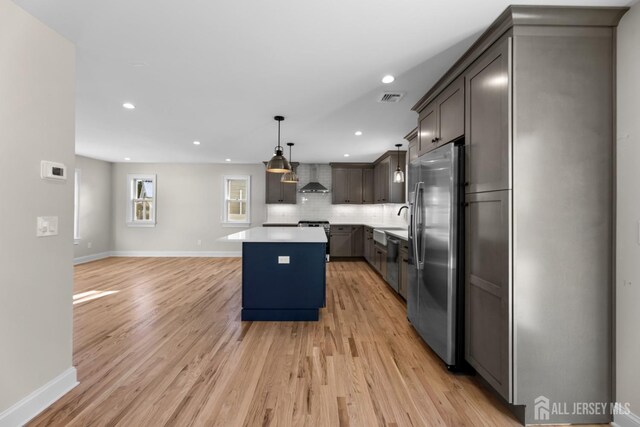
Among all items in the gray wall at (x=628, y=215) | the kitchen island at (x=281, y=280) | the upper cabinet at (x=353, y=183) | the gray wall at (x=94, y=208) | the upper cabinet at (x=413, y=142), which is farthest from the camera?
the upper cabinet at (x=353, y=183)

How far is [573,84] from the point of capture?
1758 mm

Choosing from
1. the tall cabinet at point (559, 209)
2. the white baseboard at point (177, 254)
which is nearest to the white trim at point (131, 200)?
the white baseboard at point (177, 254)

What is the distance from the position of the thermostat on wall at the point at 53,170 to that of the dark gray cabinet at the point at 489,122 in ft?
9.37

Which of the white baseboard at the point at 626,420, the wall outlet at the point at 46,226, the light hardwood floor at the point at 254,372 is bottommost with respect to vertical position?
the light hardwood floor at the point at 254,372

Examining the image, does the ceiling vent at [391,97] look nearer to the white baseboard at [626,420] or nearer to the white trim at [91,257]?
the white baseboard at [626,420]

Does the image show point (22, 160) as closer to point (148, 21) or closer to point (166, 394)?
point (148, 21)

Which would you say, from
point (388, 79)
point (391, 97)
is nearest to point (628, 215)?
point (388, 79)

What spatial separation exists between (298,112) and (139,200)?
615 cm

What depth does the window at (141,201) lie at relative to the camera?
7703 millimetres

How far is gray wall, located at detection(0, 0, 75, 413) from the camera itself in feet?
5.50

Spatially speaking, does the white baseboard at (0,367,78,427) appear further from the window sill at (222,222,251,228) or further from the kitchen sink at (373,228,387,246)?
the window sill at (222,222,251,228)

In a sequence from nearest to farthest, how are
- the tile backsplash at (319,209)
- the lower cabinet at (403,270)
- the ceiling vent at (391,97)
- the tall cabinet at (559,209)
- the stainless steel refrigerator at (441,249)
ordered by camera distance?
the tall cabinet at (559,209) < the stainless steel refrigerator at (441,249) < the ceiling vent at (391,97) < the lower cabinet at (403,270) < the tile backsplash at (319,209)

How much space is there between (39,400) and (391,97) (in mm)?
3651

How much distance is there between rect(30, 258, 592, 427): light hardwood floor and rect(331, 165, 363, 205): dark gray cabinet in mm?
3779
